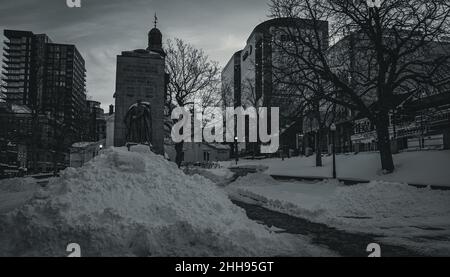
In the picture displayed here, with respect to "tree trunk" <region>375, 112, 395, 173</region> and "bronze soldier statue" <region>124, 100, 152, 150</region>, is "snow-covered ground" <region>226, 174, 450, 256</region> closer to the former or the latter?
→ "bronze soldier statue" <region>124, 100, 152, 150</region>

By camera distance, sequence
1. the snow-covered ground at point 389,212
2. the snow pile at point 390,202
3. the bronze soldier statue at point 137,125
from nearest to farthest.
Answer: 1. the snow-covered ground at point 389,212
2. the snow pile at point 390,202
3. the bronze soldier statue at point 137,125

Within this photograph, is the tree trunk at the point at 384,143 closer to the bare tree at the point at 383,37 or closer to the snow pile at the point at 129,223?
the bare tree at the point at 383,37

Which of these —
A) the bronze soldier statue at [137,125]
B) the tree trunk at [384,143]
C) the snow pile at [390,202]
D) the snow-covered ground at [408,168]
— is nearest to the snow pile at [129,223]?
the snow pile at [390,202]

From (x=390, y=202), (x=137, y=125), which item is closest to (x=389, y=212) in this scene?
(x=390, y=202)

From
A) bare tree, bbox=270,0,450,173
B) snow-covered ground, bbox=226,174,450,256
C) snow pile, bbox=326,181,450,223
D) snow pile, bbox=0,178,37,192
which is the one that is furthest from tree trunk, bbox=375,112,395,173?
snow pile, bbox=0,178,37,192

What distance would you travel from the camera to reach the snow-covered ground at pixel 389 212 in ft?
24.5

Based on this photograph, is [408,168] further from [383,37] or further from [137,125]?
[137,125]

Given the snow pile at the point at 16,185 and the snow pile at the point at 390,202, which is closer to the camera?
the snow pile at the point at 390,202

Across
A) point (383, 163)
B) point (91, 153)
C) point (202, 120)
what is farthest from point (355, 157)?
point (91, 153)

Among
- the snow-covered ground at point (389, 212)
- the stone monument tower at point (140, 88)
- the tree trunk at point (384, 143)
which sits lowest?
the snow-covered ground at point (389, 212)

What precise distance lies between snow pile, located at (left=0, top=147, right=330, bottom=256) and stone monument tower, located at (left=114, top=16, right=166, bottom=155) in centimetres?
888

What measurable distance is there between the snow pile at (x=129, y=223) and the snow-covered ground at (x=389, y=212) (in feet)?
7.98

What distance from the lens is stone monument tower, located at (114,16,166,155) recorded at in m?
16.8
